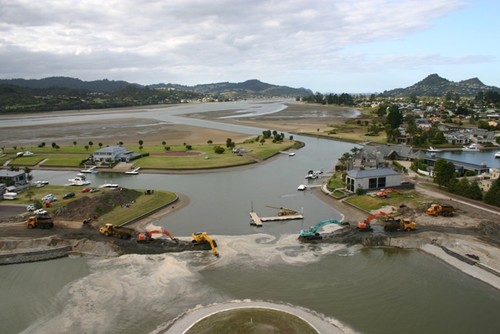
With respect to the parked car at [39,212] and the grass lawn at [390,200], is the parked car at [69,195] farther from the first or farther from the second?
the grass lawn at [390,200]

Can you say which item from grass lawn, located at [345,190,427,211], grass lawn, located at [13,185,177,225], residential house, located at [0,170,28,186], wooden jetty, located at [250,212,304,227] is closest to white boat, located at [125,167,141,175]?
grass lawn, located at [13,185,177,225]

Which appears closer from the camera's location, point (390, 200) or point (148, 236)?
point (148, 236)

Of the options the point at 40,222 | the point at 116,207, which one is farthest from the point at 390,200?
the point at 40,222

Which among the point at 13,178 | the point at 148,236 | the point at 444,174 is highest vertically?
the point at 444,174

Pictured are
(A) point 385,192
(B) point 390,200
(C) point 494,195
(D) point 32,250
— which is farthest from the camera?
(A) point 385,192

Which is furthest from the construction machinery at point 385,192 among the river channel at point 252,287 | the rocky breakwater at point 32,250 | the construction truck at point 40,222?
the construction truck at point 40,222

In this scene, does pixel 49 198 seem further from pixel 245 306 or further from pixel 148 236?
pixel 245 306
